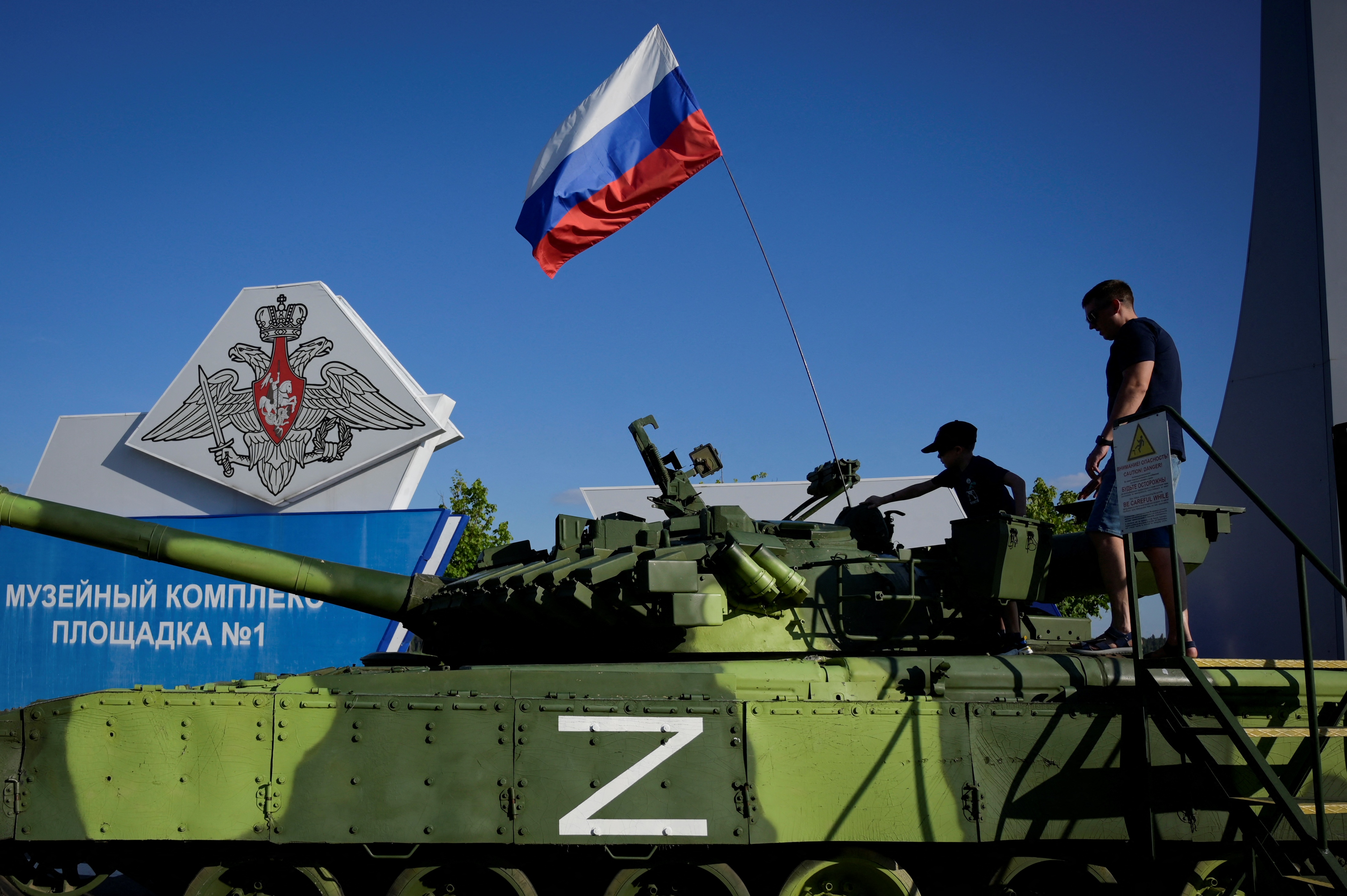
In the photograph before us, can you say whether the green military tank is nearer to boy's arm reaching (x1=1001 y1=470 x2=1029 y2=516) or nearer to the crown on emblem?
boy's arm reaching (x1=1001 y1=470 x2=1029 y2=516)

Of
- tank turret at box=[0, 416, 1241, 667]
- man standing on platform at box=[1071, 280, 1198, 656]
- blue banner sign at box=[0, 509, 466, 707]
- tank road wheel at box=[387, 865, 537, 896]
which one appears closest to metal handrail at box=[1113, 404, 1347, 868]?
man standing on platform at box=[1071, 280, 1198, 656]

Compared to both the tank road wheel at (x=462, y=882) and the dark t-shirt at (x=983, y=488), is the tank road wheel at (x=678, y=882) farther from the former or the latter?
the dark t-shirt at (x=983, y=488)

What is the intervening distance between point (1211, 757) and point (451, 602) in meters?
5.12

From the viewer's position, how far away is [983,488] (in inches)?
323

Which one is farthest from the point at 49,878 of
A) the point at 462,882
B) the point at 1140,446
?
the point at 1140,446

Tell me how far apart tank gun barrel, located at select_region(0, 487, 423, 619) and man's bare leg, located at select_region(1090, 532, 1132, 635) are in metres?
4.95

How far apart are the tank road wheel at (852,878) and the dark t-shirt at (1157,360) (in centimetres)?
318

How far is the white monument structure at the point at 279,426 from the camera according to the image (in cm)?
1777

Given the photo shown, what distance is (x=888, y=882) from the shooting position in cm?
632

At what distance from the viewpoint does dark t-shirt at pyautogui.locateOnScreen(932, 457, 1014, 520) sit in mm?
8133

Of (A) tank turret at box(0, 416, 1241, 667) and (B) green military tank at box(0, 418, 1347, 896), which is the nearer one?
(B) green military tank at box(0, 418, 1347, 896)

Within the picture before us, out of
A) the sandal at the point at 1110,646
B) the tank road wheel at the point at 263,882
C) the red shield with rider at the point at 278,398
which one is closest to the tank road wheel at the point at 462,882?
the tank road wheel at the point at 263,882

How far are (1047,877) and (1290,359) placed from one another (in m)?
10.5

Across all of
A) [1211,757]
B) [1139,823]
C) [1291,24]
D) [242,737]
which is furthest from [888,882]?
[1291,24]
